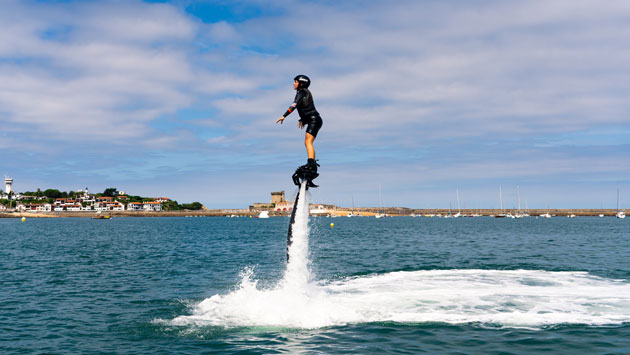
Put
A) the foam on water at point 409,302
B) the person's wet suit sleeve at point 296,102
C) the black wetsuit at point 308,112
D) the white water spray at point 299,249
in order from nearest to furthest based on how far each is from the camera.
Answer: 1. the person's wet suit sleeve at point 296,102
2. the black wetsuit at point 308,112
3. the white water spray at point 299,249
4. the foam on water at point 409,302

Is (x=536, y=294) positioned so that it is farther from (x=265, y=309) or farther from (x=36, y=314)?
(x=36, y=314)

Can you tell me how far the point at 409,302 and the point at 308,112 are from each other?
32.8 ft

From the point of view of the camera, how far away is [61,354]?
14.6 metres

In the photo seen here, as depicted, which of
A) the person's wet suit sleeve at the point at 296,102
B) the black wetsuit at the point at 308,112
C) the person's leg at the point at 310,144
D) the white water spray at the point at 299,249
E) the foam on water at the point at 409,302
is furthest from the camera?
the foam on water at the point at 409,302

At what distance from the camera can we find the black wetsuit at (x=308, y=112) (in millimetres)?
14992

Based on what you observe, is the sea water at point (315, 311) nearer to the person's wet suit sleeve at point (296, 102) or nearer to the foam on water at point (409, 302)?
the foam on water at point (409, 302)

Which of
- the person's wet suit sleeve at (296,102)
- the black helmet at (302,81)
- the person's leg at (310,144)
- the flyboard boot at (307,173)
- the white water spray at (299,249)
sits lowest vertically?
the white water spray at (299,249)

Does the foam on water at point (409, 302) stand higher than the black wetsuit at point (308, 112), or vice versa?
the black wetsuit at point (308, 112)

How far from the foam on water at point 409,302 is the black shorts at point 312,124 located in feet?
6.56

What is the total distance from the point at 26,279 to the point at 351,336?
24790 millimetres

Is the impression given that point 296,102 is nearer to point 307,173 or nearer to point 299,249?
point 307,173

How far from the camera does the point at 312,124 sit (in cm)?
1512

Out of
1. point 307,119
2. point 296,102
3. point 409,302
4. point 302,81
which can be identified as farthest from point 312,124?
point 409,302

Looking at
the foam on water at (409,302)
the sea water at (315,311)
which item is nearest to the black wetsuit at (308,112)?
the foam on water at (409,302)
